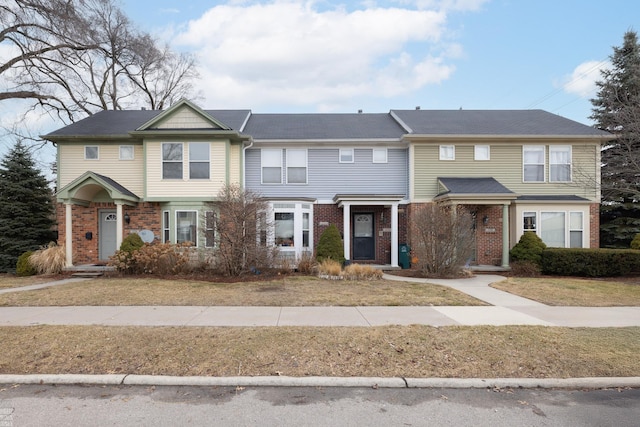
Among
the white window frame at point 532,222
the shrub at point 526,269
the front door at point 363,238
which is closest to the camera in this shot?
the shrub at point 526,269

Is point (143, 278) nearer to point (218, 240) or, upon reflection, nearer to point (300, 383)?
point (218, 240)

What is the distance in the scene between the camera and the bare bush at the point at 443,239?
1217 centimetres

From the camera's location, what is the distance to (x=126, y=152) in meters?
15.5

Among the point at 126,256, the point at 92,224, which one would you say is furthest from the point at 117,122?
the point at 126,256

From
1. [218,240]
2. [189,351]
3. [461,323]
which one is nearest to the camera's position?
[189,351]

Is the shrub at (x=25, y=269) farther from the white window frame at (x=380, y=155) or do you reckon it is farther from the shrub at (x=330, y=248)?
the white window frame at (x=380, y=155)

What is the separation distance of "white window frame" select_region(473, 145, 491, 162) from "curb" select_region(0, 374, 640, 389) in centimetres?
1295

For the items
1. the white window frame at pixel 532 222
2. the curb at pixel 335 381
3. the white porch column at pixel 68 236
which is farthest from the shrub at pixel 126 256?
the white window frame at pixel 532 222

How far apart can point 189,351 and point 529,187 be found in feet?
52.5

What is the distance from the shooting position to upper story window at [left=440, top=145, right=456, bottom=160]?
16.0m

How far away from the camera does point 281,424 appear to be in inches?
137

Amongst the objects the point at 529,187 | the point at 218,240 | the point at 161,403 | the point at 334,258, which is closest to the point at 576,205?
the point at 529,187

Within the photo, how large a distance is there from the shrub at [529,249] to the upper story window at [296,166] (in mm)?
→ 9295

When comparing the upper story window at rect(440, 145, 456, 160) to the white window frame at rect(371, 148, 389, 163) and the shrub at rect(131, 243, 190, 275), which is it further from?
the shrub at rect(131, 243, 190, 275)
